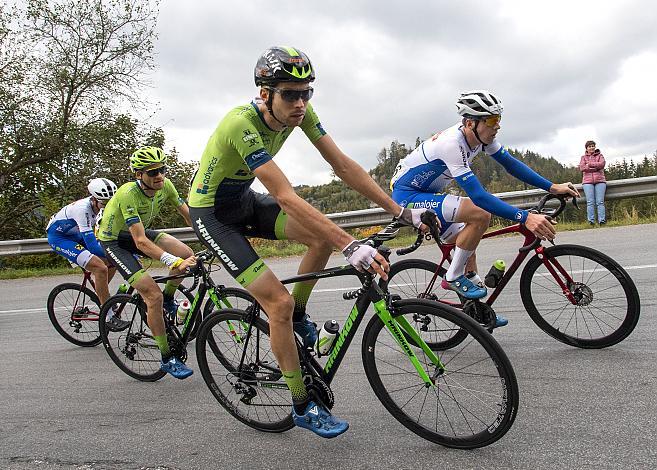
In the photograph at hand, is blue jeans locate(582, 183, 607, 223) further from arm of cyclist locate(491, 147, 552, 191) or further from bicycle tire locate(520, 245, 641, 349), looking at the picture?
bicycle tire locate(520, 245, 641, 349)

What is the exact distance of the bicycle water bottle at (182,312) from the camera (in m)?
5.04

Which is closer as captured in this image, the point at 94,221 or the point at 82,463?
the point at 82,463

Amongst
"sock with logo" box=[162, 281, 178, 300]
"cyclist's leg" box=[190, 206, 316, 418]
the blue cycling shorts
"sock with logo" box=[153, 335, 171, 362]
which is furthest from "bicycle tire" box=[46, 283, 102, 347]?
"cyclist's leg" box=[190, 206, 316, 418]

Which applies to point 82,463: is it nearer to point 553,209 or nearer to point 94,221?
point 553,209

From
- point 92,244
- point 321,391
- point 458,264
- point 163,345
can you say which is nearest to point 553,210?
point 458,264

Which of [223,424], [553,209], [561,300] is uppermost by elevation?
[553,209]

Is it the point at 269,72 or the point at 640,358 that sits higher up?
the point at 269,72

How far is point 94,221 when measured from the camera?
6.99 metres

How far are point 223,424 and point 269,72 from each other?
2335mm

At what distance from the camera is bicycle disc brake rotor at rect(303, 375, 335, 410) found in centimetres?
334

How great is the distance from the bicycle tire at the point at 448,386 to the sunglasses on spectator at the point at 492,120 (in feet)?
6.66

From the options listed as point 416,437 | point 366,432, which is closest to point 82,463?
point 366,432

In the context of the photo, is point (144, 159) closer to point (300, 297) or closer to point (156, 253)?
point (156, 253)

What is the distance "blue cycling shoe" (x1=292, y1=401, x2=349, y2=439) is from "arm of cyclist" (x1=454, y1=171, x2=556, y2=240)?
79.1 inches
